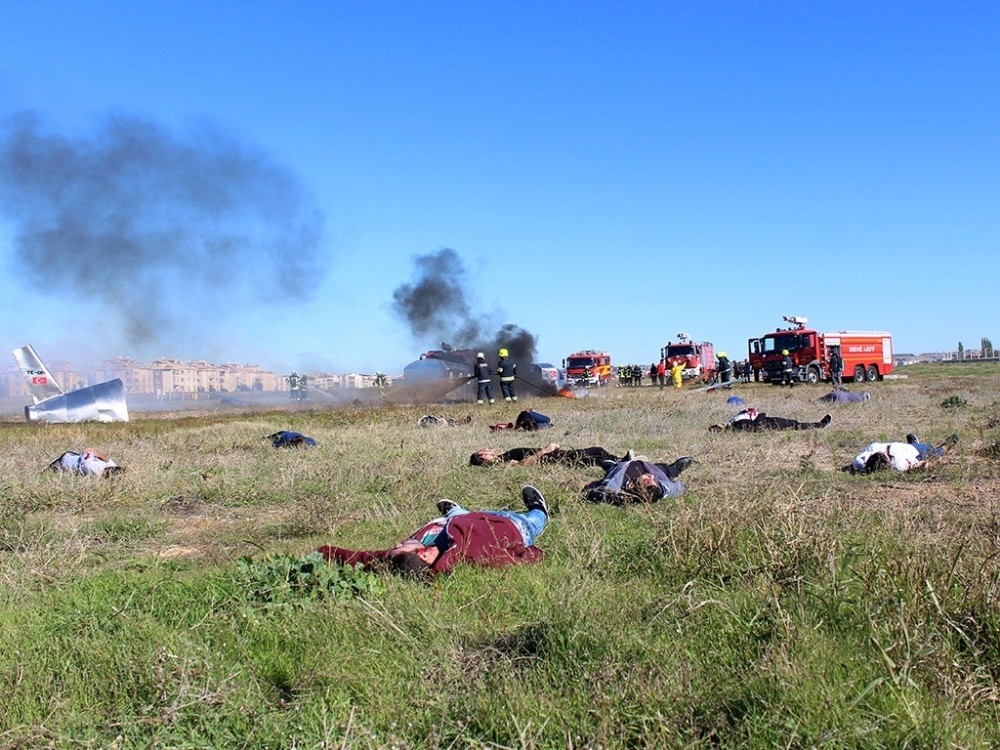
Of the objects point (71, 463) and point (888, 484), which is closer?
point (888, 484)

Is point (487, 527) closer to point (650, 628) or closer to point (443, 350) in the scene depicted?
point (650, 628)

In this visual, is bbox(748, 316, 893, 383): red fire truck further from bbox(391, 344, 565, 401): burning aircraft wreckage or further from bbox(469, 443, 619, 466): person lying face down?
bbox(469, 443, 619, 466): person lying face down

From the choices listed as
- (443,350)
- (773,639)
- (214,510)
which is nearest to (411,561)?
(773,639)

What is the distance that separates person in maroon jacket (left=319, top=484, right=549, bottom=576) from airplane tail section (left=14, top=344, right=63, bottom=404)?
2396cm

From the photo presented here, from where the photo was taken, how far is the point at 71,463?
35.4 ft

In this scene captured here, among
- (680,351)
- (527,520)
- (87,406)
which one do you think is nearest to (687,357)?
(680,351)

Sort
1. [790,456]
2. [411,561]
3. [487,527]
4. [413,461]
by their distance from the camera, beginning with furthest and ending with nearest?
1. [413,461]
2. [790,456]
3. [487,527]
4. [411,561]

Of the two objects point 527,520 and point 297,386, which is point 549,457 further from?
point 297,386

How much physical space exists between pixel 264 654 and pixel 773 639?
7.13 feet

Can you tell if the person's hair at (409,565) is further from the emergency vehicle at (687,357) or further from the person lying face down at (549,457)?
the emergency vehicle at (687,357)

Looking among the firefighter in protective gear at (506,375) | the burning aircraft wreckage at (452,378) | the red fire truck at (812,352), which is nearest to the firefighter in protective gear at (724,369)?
the red fire truck at (812,352)

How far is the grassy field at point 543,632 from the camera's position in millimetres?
3213

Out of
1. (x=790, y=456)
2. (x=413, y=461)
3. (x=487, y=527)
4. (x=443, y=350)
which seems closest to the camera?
(x=487, y=527)

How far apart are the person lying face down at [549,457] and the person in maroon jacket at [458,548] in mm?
3973
